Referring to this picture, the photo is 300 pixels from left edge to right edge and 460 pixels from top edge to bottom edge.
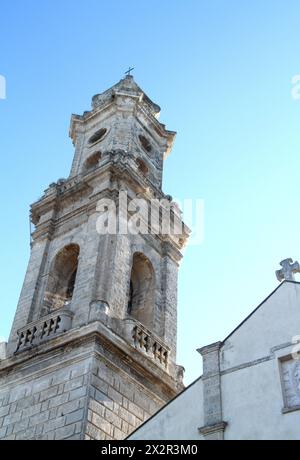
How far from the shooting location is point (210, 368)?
40.3 ft

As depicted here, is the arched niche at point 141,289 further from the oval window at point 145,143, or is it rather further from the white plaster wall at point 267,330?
the white plaster wall at point 267,330

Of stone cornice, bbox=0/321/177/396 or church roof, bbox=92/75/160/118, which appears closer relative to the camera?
stone cornice, bbox=0/321/177/396

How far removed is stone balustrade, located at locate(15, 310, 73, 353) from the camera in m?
16.5

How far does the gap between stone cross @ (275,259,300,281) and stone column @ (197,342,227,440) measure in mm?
1949

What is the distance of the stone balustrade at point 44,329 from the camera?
1645 cm

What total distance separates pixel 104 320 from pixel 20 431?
3.31 m

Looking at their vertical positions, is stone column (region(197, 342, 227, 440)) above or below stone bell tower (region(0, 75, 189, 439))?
below

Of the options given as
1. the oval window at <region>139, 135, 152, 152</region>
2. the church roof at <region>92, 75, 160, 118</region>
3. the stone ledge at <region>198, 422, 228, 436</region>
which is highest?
the church roof at <region>92, 75, 160, 118</region>

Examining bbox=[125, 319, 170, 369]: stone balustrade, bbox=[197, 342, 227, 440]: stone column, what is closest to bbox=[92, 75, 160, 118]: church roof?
bbox=[125, 319, 170, 369]: stone balustrade

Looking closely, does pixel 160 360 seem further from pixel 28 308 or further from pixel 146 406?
pixel 28 308

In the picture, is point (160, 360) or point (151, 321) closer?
point (160, 360)

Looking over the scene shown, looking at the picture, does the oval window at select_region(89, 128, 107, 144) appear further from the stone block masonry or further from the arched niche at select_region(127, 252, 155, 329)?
the stone block masonry

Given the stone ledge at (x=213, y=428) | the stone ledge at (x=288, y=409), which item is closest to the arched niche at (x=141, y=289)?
the stone ledge at (x=213, y=428)
